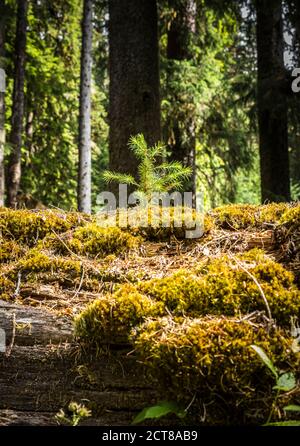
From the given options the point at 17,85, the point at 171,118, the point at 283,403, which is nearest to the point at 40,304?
the point at 283,403

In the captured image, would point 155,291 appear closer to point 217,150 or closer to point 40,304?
Result: point 40,304

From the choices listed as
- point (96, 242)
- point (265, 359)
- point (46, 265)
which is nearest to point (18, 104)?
point (96, 242)

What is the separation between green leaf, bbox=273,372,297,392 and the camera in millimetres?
1698

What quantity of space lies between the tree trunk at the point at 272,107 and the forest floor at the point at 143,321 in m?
5.42

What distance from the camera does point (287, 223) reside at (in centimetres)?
260

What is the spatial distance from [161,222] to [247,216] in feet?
2.01

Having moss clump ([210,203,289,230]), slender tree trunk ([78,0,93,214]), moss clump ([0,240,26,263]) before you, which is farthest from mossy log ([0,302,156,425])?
slender tree trunk ([78,0,93,214])

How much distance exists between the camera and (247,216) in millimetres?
3068

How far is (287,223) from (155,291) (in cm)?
93

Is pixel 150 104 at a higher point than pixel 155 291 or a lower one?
higher

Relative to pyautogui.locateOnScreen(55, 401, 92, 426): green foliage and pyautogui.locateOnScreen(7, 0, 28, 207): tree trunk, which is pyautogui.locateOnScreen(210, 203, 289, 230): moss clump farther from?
pyautogui.locateOnScreen(7, 0, 28, 207): tree trunk

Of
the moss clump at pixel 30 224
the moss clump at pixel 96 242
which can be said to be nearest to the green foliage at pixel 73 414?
the moss clump at pixel 96 242

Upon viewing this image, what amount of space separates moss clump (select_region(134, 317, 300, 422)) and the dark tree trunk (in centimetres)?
941

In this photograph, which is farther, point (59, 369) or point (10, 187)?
point (10, 187)
